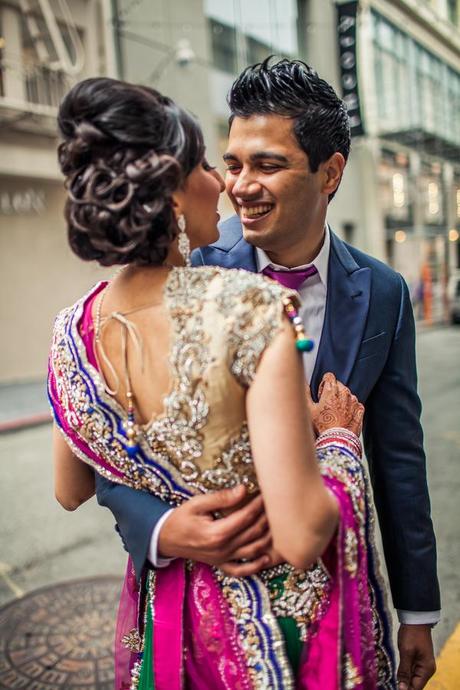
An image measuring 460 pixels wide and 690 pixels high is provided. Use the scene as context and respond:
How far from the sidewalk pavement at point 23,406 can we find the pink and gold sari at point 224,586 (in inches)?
267

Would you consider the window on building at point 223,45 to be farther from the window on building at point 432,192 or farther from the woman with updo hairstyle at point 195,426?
the woman with updo hairstyle at point 195,426

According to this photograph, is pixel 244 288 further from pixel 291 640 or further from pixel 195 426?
pixel 291 640

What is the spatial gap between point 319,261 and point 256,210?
228 millimetres

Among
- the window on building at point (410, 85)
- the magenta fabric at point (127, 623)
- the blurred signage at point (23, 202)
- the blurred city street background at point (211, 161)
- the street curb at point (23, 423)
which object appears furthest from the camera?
the window on building at point (410, 85)

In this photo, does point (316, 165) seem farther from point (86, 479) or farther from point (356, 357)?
point (86, 479)

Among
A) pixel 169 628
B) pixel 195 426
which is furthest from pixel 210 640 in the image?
pixel 195 426

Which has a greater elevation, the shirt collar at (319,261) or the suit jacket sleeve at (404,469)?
the shirt collar at (319,261)

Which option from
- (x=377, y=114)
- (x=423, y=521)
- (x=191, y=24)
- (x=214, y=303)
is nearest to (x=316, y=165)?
(x=214, y=303)

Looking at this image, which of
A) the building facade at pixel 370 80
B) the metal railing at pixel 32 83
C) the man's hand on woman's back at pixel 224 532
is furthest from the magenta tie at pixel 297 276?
the building facade at pixel 370 80

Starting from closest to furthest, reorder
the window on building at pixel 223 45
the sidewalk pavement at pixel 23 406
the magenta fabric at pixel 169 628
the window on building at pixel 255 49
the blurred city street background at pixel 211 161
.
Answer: the magenta fabric at pixel 169 628, the blurred city street background at pixel 211 161, the sidewalk pavement at pixel 23 406, the window on building at pixel 223 45, the window on building at pixel 255 49

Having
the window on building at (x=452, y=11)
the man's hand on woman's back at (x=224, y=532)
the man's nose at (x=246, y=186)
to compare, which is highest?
the window on building at (x=452, y=11)

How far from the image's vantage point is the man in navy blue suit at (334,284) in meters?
1.48

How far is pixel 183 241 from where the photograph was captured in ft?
3.68

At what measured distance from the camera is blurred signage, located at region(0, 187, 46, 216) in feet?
36.3
